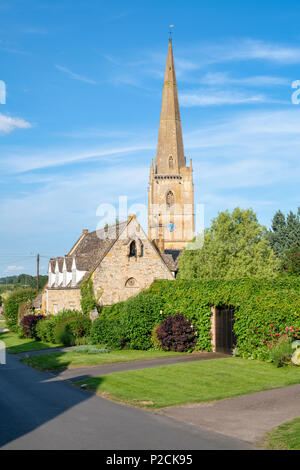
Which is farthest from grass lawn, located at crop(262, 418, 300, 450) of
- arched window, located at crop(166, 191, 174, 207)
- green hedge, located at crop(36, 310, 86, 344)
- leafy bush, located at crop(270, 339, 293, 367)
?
arched window, located at crop(166, 191, 174, 207)

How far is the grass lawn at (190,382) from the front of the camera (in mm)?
14531

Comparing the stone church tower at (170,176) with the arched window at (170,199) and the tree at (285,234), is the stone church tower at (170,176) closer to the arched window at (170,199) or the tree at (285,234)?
the arched window at (170,199)

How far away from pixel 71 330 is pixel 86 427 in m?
20.1

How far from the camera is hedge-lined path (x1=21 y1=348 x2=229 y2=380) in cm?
1952

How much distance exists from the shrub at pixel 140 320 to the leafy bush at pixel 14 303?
22739 mm

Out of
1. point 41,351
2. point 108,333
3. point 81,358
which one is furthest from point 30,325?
point 81,358

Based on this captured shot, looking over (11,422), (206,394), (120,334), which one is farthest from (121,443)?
(120,334)

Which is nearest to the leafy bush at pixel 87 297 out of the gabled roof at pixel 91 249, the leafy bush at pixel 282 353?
the gabled roof at pixel 91 249

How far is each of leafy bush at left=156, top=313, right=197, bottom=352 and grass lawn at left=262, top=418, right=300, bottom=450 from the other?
13.7 meters

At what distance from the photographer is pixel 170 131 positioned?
294ft

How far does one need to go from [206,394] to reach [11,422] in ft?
19.7

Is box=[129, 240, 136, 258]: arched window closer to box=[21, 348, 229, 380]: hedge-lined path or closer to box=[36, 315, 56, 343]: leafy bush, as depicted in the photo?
box=[36, 315, 56, 343]: leafy bush

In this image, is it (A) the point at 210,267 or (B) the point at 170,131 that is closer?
(A) the point at 210,267
